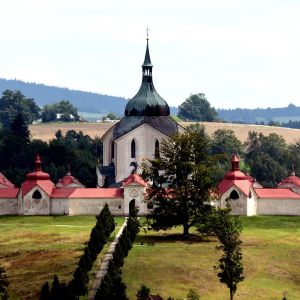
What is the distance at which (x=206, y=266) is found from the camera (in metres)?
94.4

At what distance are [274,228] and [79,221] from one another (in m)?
20.3

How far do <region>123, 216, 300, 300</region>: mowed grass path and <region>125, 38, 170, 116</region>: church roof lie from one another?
100 ft

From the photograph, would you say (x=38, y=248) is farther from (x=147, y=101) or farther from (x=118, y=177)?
(x=147, y=101)

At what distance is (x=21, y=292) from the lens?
88.4 m

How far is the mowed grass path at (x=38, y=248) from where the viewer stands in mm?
91812

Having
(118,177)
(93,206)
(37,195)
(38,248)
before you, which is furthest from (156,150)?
(38,248)

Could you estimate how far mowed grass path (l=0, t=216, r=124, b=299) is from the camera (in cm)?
9181

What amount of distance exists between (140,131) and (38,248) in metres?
36.6

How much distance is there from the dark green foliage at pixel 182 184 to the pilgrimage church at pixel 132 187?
12837mm

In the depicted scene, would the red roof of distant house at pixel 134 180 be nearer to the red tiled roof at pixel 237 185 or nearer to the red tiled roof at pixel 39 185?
the red tiled roof at pixel 237 185

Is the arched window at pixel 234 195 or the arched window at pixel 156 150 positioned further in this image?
the arched window at pixel 234 195

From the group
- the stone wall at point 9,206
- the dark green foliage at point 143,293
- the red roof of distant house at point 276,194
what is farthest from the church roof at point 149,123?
the dark green foliage at point 143,293

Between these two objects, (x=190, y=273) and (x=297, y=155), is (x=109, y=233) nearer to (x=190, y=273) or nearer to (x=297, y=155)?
(x=190, y=273)

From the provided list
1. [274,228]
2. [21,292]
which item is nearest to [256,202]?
[274,228]
